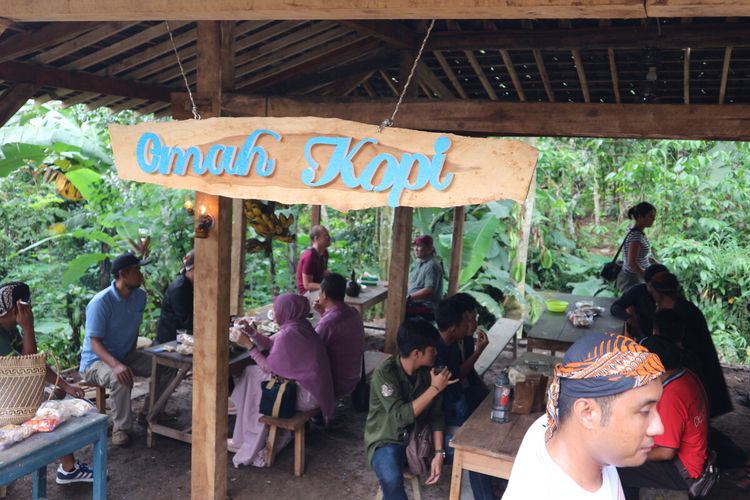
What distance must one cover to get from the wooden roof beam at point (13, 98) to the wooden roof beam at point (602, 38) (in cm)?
332

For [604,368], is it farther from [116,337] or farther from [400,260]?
[400,260]

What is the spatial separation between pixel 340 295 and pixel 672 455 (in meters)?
2.85

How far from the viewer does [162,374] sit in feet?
18.0

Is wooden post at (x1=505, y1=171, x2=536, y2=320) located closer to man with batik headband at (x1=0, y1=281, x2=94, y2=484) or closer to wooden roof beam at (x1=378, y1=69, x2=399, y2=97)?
wooden roof beam at (x1=378, y1=69, x2=399, y2=97)

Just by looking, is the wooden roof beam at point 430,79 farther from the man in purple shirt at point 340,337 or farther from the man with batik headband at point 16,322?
the man with batik headband at point 16,322

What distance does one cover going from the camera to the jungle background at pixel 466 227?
26.1 ft

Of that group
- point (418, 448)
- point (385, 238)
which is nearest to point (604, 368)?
point (418, 448)

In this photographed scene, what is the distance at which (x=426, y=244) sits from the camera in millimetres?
7609

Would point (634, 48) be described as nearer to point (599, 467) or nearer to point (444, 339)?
point (444, 339)

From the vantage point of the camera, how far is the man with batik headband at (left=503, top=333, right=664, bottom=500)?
5.59 feet

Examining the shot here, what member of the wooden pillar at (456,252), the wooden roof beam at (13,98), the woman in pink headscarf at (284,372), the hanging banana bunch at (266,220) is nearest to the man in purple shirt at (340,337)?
the woman in pink headscarf at (284,372)

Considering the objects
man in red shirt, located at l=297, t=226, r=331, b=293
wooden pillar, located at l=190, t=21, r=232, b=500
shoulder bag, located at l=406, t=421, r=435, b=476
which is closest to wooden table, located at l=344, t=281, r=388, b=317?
man in red shirt, located at l=297, t=226, r=331, b=293

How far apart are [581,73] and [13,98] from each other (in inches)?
187

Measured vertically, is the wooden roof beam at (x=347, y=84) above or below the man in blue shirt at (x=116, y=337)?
above
